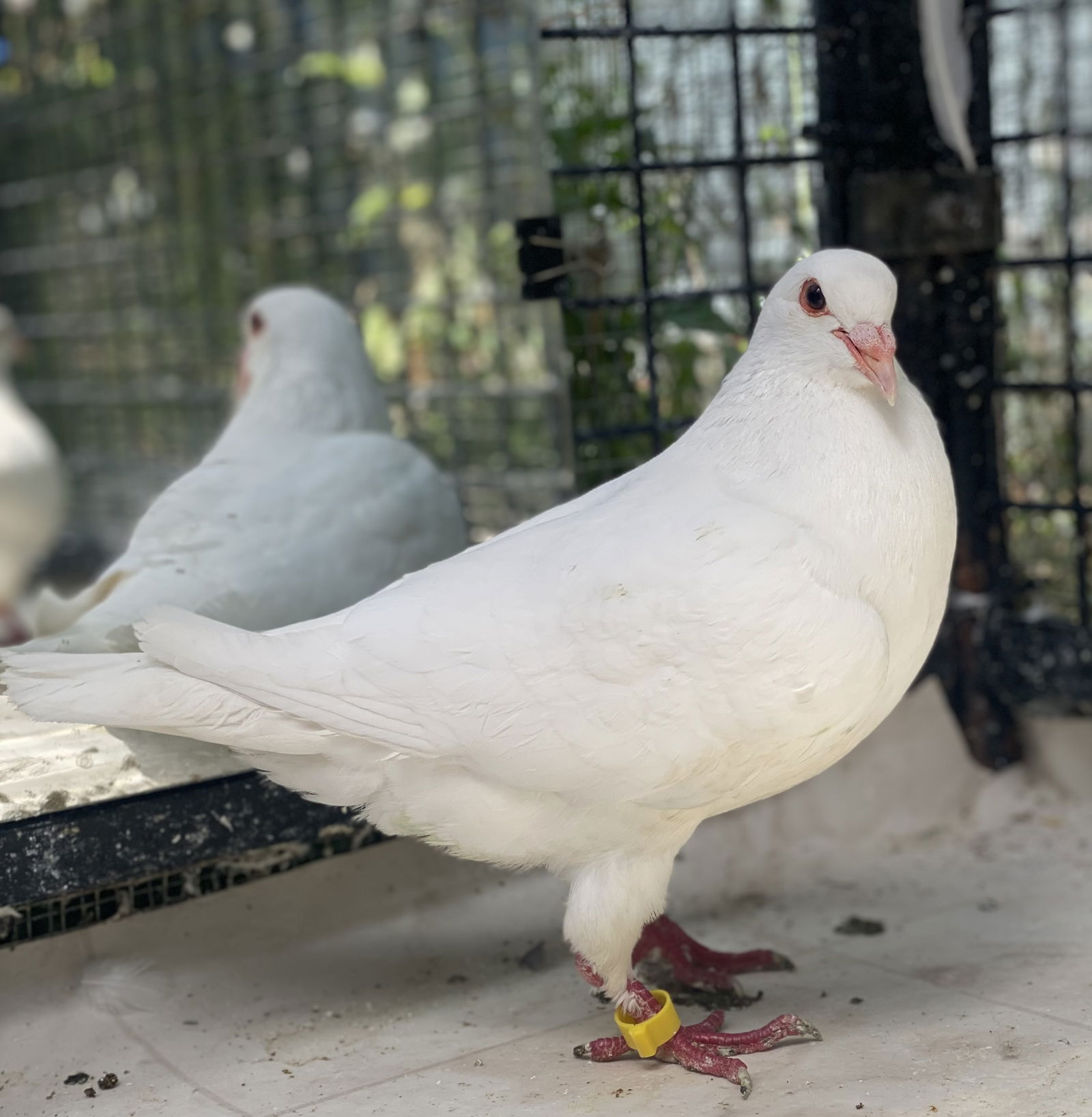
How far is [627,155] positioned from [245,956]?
1968mm

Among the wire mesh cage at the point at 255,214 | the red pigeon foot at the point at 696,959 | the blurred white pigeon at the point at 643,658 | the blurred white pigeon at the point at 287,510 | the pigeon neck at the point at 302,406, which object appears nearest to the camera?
the blurred white pigeon at the point at 643,658

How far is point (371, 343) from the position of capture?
558cm

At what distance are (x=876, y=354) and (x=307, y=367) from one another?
1.72 metres

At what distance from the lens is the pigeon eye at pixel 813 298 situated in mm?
2141

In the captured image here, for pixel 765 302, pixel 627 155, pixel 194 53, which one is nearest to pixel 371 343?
pixel 194 53

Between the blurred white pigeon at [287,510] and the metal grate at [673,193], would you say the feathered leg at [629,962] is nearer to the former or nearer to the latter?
the blurred white pigeon at [287,510]

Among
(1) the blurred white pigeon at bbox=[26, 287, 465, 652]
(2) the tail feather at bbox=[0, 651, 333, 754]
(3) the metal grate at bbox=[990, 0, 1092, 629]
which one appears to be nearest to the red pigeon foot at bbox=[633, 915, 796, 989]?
(2) the tail feather at bbox=[0, 651, 333, 754]

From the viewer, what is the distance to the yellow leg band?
7.37 ft

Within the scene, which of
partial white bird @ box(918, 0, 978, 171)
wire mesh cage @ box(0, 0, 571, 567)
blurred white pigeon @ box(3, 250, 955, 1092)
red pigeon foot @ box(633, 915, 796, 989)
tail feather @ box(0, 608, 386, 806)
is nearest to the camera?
blurred white pigeon @ box(3, 250, 955, 1092)

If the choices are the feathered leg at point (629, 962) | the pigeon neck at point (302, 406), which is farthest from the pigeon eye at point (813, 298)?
the pigeon neck at point (302, 406)

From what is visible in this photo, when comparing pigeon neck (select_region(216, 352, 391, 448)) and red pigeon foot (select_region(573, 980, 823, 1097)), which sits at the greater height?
pigeon neck (select_region(216, 352, 391, 448))

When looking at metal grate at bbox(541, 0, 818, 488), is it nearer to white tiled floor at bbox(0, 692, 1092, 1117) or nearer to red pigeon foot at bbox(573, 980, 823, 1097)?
white tiled floor at bbox(0, 692, 1092, 1117)

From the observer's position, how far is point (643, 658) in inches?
81.1

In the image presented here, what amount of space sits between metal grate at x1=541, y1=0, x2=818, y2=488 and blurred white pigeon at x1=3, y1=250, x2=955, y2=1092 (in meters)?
0.99
